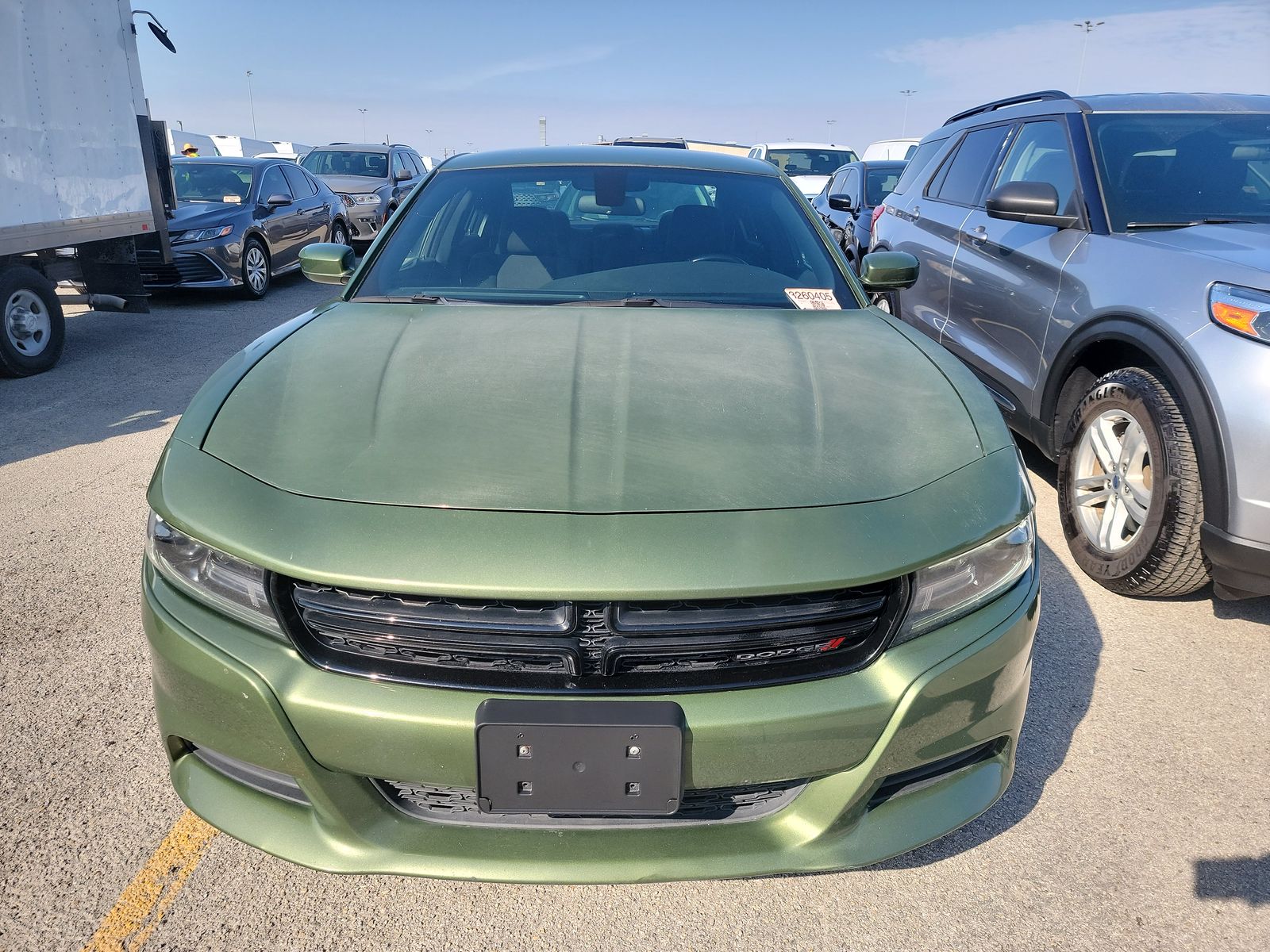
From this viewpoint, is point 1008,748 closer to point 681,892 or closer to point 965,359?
point 681,892

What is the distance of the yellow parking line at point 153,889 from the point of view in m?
1.84

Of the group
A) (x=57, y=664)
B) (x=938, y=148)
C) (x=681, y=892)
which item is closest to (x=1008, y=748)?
(x=681, y=892)

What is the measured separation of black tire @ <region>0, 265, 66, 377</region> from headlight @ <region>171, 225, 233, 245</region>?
2.59 meters

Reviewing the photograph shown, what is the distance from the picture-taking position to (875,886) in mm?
2012

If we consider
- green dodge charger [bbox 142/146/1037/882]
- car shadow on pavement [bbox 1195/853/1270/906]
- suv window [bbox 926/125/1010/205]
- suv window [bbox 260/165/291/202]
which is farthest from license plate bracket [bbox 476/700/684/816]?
suv window [bbox 260/165/291/202]

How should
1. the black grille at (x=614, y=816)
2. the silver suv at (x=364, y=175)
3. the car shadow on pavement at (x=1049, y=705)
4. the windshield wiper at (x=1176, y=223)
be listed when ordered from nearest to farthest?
the black grille at (x=614, y=816), the car shadow on pavement at (x=1049, y=705), the windshield wiper at (x=1176, y=223), the silver suv at (x=364, y=175)

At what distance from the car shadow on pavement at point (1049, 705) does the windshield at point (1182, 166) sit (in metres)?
1.55

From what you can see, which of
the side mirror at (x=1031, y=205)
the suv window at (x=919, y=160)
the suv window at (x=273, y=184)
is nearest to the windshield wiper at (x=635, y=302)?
the side mirror at (x=1031, y=205)

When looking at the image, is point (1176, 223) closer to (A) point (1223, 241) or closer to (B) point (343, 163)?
(A) point (1223, 241)

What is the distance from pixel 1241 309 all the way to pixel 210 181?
36.0 feet

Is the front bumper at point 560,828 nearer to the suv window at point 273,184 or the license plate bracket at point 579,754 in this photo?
the license plate bracket at point 579,754

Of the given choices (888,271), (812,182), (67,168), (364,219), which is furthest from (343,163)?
A: (888,271)

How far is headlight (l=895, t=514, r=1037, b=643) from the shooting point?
1.65 m

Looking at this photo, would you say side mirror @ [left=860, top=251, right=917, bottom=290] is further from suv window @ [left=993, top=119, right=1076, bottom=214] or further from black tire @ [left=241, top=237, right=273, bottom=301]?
black tire @ [left=241, top=237, right=273, bottom=301]
